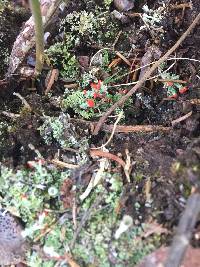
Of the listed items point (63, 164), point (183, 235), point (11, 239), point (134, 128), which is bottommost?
point (11, 239)

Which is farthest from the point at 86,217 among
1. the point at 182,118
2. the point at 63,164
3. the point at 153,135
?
the point at 182,118

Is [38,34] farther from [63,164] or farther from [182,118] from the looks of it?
[182,118]

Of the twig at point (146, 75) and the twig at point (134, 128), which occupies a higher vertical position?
the twig at point (146, 75)

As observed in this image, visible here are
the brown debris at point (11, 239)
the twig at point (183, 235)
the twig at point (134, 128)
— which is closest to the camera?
the twig at point (183, 235)

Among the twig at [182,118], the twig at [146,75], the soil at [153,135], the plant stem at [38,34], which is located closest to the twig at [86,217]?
the soil at [153,135]

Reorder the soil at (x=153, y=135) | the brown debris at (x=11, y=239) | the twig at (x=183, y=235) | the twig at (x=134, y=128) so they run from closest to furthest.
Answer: the twig at (x=183, y=235) → the soil at (x=153, y=135) → the brown debris at (x=11, y=239) → the twig at (x=134, y=128)

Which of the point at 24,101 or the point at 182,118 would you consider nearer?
the point at 182,118

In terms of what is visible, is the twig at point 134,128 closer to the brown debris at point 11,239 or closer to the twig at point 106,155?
the twig at point 106,155
